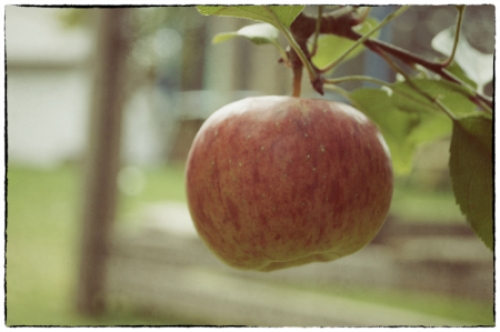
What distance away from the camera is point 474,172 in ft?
1.70

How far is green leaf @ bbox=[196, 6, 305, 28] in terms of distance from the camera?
40 cm

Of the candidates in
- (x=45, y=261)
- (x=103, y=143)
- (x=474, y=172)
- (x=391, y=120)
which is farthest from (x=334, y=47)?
(x=45, y=261)

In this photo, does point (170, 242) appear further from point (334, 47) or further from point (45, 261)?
point (334, 47)

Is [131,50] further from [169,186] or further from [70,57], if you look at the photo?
[169,186]

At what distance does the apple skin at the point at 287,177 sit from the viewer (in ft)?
1.34

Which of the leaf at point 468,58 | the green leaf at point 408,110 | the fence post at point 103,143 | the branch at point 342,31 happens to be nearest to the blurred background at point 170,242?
the fence post at point 103,143

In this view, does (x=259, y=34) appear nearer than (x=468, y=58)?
Yes

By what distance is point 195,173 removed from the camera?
44 centimetres

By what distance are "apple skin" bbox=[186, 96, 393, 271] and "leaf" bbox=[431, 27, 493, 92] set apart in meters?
0.27

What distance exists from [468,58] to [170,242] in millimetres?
2063

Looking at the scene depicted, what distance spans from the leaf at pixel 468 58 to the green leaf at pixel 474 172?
0.50 feet

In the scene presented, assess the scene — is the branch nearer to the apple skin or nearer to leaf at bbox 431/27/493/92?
the apple skin

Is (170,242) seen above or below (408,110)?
below

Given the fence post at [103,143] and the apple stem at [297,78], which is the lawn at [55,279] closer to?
the fence post at [103,143]
